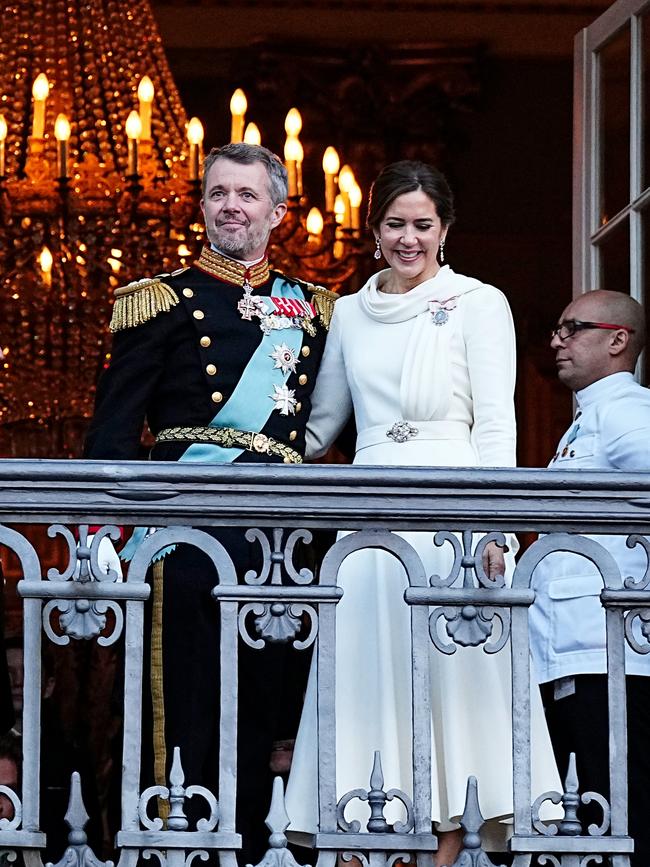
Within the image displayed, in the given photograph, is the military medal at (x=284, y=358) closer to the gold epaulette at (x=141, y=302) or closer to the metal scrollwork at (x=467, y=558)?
the gold epaulette at (x=141, y=302)

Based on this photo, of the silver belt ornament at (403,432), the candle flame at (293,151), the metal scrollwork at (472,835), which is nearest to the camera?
Result: the metal scrollwork at (472,835)

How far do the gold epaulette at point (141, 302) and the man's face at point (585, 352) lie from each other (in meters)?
1.10

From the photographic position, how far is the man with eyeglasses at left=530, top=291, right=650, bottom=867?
4.64 meters

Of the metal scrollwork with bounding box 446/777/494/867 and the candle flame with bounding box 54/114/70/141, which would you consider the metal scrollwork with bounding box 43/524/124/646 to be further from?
the candle flame with bounding box 54/114/70/141

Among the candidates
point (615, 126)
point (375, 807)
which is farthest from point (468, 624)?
point (615, 126)

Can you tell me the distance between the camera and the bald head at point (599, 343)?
515 centimetres

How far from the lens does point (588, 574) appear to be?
15.8 feet

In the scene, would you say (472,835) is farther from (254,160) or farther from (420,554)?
(254,160)

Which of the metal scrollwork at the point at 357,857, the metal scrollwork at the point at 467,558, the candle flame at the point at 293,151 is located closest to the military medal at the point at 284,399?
the metal scrollwork at the point at 467,558

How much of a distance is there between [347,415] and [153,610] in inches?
28.0

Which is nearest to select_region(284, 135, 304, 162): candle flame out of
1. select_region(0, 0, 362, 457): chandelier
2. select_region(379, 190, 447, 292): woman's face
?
select_region(0, 0, 362, 457): chandelier

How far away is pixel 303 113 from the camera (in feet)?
31.4

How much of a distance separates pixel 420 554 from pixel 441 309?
1.83ft

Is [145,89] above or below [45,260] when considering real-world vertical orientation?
above
